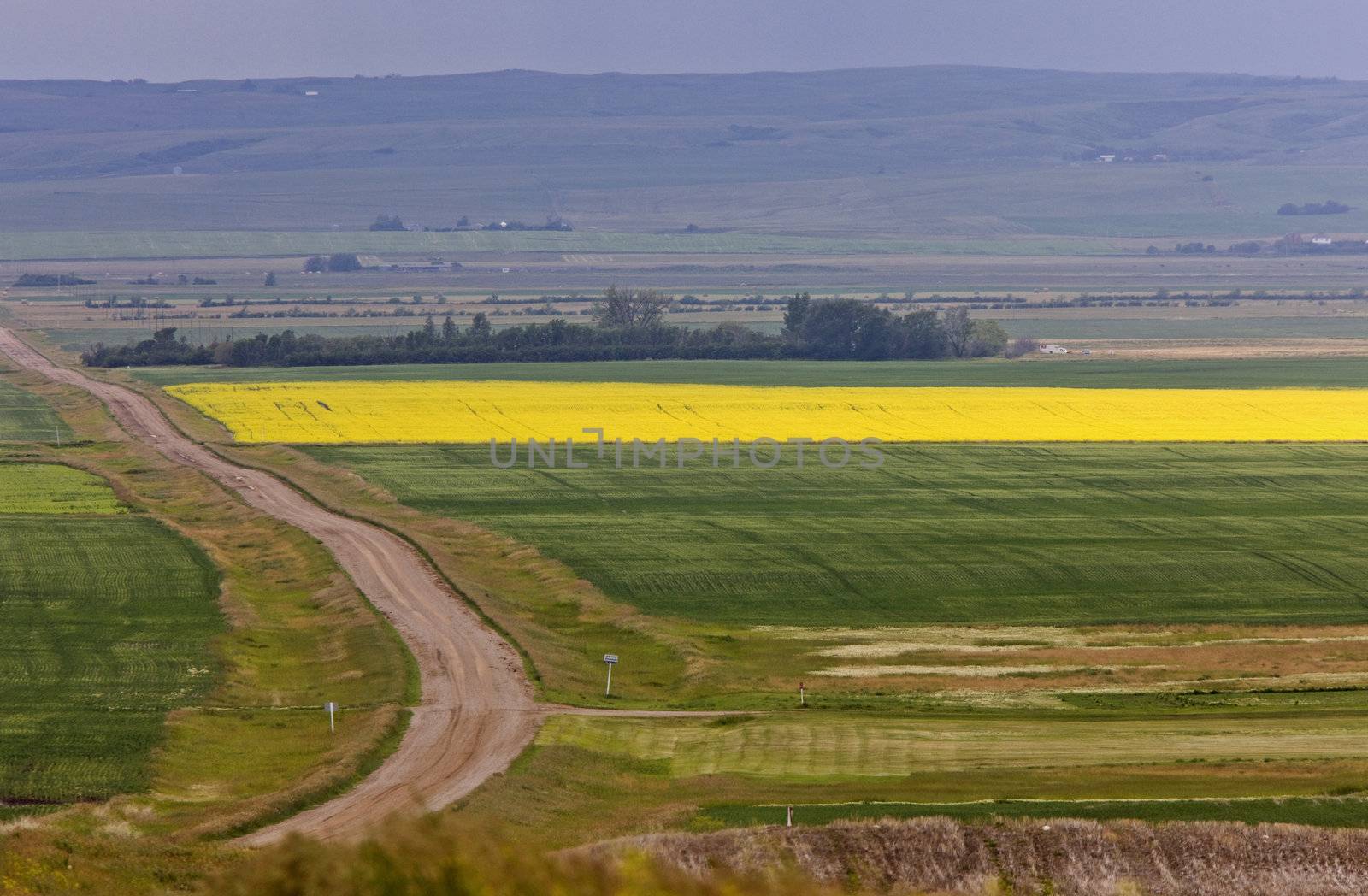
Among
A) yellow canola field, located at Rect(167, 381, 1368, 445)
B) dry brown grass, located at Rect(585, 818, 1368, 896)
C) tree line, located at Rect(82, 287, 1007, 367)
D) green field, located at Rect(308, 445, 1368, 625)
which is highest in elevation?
tree line, located at Rect(82, 287, 1007, 367)

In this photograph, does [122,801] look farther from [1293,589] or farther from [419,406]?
[419,406]

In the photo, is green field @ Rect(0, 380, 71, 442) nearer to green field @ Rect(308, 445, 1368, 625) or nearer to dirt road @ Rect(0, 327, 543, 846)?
green field @ Rect(308, 445, 1368, 625)

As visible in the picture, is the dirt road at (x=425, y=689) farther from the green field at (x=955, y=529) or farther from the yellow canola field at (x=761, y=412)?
the yellow canola field at (x=761, y=412)

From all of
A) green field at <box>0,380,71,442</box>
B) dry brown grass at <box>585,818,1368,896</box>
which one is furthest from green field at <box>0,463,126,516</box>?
dry brown grass at <box>585,818,1368,896</box>

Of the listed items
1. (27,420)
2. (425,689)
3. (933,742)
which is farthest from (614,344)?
(933,742)

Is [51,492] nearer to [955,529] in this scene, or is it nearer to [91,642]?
[91,642]

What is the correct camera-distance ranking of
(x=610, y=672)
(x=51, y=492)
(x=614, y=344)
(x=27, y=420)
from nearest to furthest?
(x=610, y=672)
(x=51, y=492)
(x=27, y=420)
(x=614, y=344)
